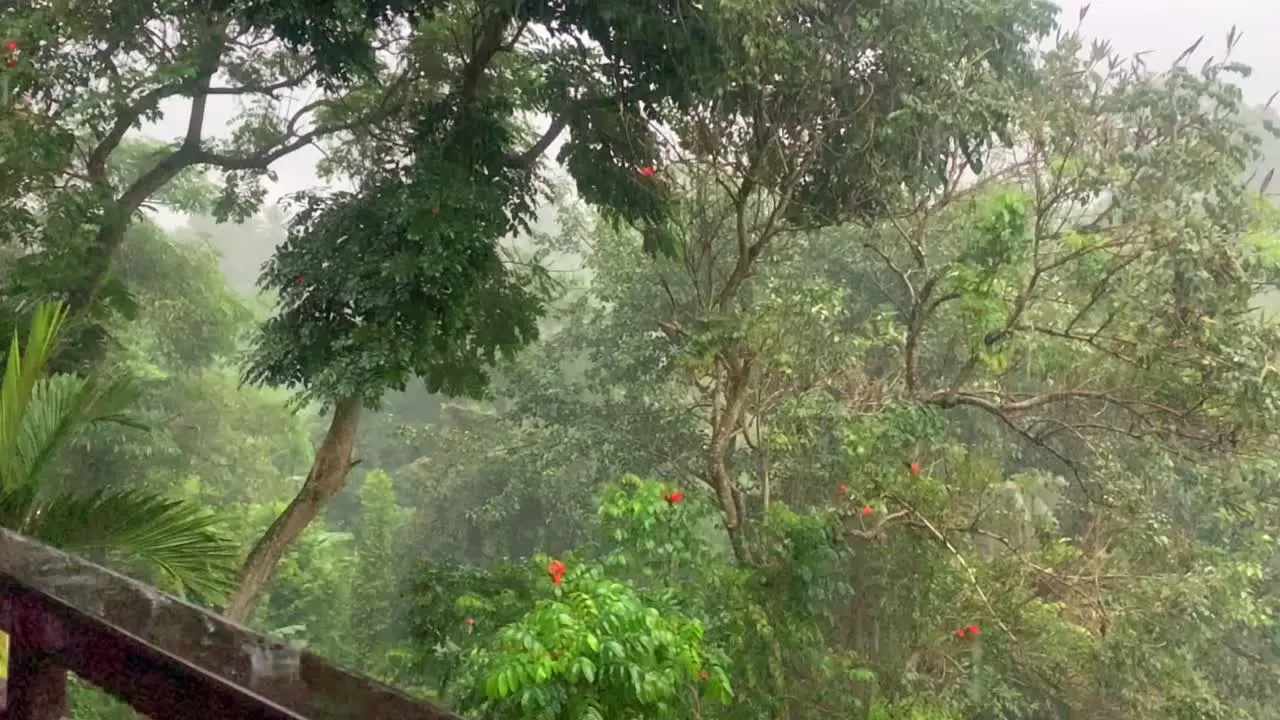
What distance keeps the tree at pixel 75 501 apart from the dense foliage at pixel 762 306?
0.04 feet

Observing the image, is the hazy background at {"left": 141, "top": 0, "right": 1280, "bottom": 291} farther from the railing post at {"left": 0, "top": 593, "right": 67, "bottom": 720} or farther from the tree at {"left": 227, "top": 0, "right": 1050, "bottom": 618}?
the railing post at {"left": 0, "top": 593, "right": 67, "bottom": 720}

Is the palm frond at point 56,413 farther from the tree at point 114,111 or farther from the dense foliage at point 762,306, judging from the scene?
the tree at point 114,111

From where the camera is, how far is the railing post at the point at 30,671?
725mm

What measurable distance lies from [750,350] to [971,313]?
2.70ft

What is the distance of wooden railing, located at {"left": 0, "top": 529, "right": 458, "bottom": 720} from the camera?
61cm

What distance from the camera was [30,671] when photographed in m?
0.75

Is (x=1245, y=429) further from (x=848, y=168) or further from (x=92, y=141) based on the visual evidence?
(x=92, y=141)

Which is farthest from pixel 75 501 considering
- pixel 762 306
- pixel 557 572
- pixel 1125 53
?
pixel 1125 53

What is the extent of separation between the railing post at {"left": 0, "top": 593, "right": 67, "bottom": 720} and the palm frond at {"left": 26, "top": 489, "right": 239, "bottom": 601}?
0.99 meters

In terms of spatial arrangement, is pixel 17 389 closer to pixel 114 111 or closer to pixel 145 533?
pixel 145 533

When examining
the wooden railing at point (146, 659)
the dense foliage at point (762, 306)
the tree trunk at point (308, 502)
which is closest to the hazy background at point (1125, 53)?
the dense foliage at point (762, 306)

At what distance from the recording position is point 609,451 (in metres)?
5.98

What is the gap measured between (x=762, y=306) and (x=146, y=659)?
318cm

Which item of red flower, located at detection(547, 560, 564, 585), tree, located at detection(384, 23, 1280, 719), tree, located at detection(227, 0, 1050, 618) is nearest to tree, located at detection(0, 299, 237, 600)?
red flower, located at detection(547, 560, 564, 585)
